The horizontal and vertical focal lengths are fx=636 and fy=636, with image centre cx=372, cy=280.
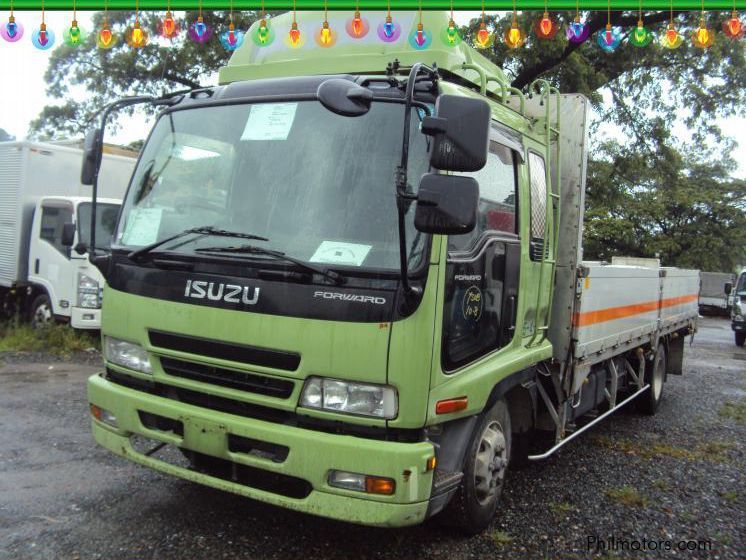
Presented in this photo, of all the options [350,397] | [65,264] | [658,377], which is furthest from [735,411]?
[65,264]

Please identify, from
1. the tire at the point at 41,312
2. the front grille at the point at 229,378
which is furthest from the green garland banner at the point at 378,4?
the tire at the point at 41,312

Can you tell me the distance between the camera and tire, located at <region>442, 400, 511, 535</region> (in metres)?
3.46

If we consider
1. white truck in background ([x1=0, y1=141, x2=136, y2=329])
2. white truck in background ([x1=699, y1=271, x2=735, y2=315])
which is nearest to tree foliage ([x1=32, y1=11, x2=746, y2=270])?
white truck in background ([x1=0, y1=141, x2=136, y2=329])

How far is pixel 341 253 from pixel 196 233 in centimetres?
87

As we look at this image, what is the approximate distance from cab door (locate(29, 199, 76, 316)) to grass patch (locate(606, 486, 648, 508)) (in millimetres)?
7665

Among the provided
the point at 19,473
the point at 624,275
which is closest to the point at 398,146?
the point at 624,275

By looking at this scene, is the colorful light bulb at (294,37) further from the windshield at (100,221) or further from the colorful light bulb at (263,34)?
the windshield at (100,221)

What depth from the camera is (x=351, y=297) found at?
2955 millimetres

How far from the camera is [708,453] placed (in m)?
5.79

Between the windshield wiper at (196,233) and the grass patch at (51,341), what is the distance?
6.46m

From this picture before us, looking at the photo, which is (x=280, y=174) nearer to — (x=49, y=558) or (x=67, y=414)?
(x=49, y=558)

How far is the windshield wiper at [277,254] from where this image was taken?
297cm

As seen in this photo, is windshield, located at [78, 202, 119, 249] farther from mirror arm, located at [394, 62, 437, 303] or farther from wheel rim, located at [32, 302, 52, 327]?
mirror arm, located at [394, 62, 437, 303]

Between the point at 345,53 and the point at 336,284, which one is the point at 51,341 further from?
the point at 336,284
